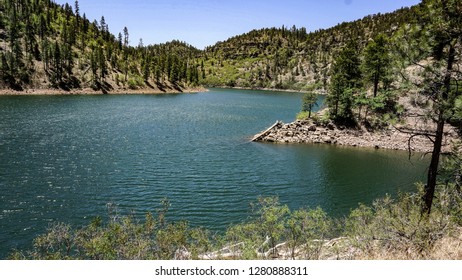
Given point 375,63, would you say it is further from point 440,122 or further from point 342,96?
point 440,122

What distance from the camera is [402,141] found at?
5888cm

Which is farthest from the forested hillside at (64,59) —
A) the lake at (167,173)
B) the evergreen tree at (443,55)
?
the evergreen tree at (443,55)

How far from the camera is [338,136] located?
62.0 m

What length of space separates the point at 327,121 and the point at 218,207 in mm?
41074

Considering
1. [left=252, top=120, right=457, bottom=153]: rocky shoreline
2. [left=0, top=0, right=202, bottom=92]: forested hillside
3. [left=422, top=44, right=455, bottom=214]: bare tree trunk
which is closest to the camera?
[left=422, top=44, right=455, bottom=214]: bare tree trunk

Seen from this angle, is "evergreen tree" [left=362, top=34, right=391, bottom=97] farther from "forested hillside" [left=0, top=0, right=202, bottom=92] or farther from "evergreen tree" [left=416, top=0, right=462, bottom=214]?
"forested hillside" [left=0, top=0, right=202, bottom=92]

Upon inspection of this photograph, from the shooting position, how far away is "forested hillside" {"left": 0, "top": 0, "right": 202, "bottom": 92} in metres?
130

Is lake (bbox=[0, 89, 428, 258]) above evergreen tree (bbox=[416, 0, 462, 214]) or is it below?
below

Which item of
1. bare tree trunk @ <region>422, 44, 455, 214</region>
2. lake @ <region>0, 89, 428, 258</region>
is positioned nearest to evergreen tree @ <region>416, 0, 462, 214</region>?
bare tree trunk @ <region>422, 44, 455, 214</region>

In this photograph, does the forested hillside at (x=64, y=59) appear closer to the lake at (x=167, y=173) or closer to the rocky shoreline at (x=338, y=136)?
the lake at (x=167, y=173)

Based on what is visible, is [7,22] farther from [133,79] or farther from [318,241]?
[318,241]

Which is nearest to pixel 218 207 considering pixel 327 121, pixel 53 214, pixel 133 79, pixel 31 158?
pixel 53 214

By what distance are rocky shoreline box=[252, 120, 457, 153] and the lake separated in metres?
2.85

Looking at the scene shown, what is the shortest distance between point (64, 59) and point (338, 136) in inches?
4895
